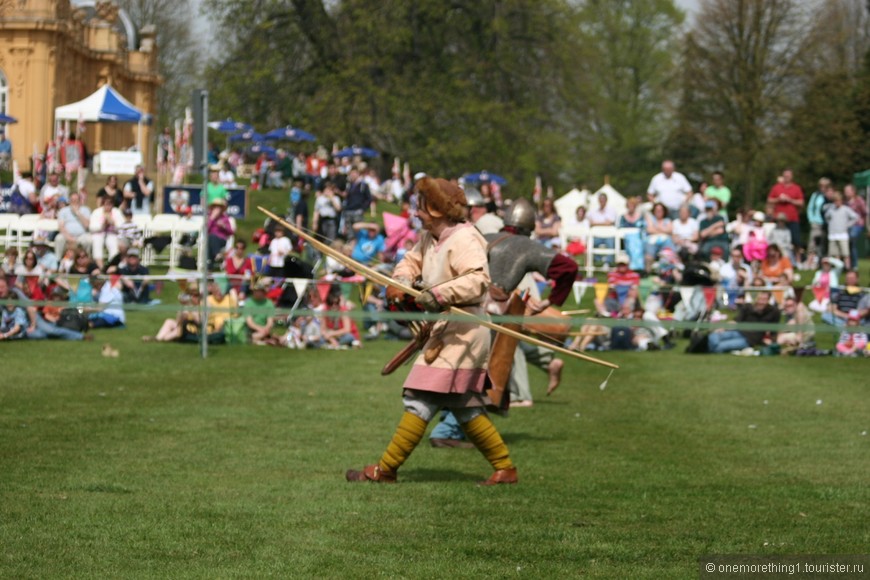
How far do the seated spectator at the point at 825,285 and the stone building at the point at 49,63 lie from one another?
1098 inches

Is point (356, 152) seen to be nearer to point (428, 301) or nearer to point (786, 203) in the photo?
point (786, 203)

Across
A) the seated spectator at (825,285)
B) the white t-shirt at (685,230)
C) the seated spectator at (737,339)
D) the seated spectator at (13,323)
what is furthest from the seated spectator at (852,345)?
the seated spectator at (13,323)

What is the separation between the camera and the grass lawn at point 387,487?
273 inches

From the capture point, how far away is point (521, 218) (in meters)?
11.3

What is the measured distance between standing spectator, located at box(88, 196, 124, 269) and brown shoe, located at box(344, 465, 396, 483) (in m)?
16.7

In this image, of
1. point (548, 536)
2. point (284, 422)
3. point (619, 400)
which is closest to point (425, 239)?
point (548, 536)

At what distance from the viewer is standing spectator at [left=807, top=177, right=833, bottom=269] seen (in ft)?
98.7

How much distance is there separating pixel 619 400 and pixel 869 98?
40173 millimetres

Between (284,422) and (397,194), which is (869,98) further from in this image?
(284,422)

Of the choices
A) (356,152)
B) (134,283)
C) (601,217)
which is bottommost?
(134,283)

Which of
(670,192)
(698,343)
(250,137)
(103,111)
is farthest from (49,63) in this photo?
(698,343)

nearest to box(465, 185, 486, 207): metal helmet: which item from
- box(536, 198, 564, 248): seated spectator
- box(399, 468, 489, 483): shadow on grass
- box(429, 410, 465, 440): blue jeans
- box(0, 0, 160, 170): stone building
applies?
box(429, 410, 465, 440): blue jeans

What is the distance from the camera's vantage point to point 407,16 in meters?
49.1

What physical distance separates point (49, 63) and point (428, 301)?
43.0 metres
